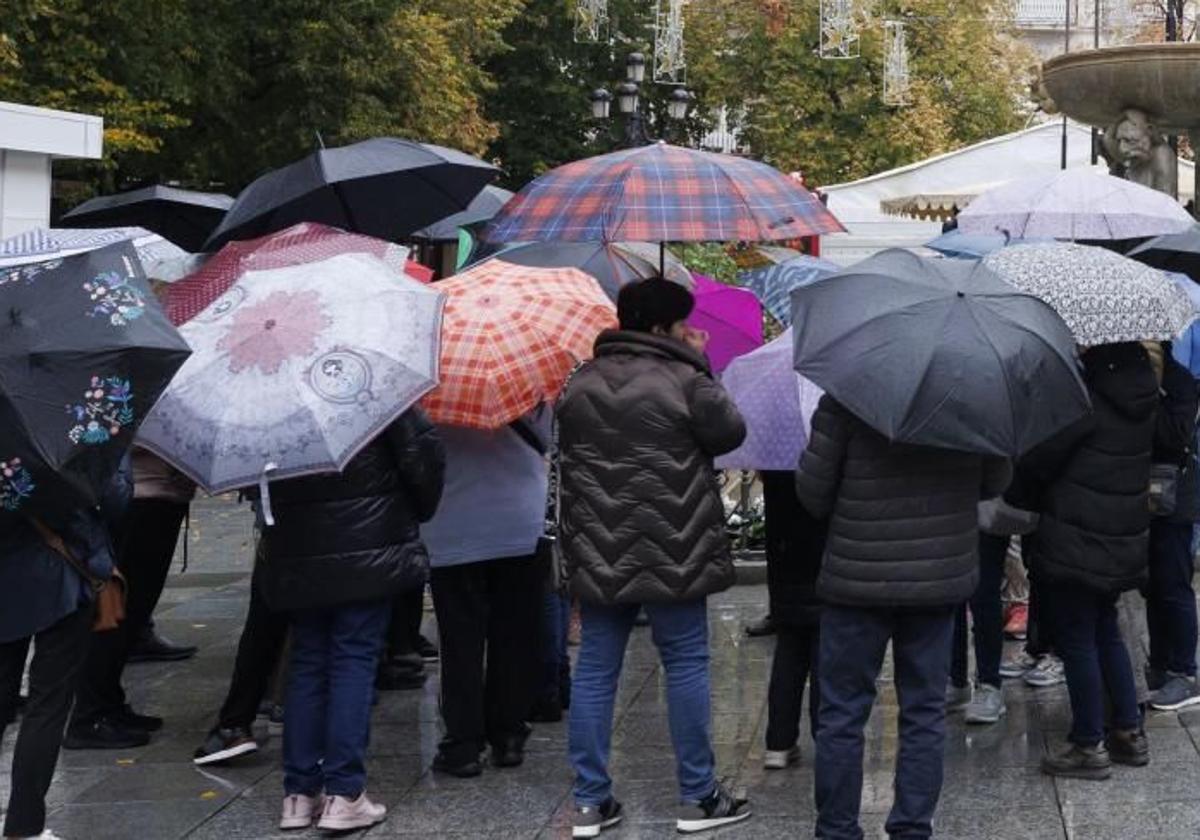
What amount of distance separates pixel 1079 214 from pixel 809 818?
159 inches

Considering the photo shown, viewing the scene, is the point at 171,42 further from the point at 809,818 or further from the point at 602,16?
the point at 809,818

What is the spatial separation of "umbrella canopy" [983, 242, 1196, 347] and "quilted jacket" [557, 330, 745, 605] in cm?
116

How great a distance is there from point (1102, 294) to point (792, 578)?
1437 mm

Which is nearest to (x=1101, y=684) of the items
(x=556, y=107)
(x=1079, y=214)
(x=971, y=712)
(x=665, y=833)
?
(x=971, y=712)

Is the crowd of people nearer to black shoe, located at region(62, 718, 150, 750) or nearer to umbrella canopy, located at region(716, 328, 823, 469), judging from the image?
umbrella canopy, located at region(716, 328, 823, 469)

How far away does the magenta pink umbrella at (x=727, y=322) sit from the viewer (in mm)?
9242

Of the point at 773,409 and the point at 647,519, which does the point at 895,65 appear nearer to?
the point at 773,409

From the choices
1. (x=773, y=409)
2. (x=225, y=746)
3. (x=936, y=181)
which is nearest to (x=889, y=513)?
(x=773, y=409)

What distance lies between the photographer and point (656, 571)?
21.0 ft

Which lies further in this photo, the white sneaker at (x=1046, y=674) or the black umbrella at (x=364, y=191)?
the white sneaker at (x=1046, y=674)

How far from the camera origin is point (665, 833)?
661 centimetres

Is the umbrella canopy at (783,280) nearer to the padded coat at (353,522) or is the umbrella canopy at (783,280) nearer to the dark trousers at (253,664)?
the padded coat at (353,522)

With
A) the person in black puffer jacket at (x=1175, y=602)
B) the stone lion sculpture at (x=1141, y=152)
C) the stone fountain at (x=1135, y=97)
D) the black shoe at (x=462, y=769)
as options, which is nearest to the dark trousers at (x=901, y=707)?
the black shoe at (x=462, y=769)

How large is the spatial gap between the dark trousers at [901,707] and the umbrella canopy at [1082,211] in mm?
3881
